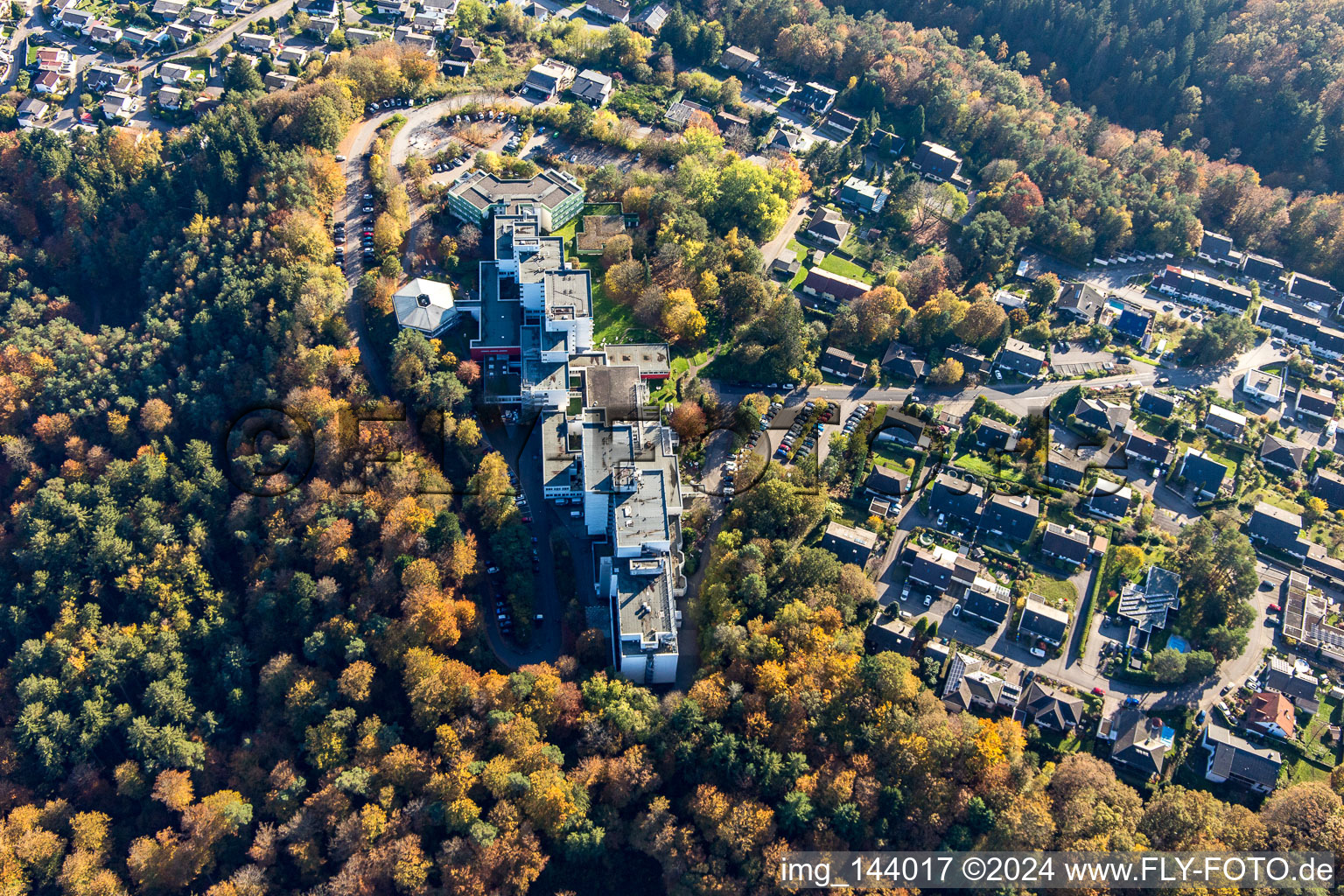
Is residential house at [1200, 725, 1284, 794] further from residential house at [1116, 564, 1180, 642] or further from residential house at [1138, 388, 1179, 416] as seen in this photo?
residential house at [1138, 388, 1179, 416]

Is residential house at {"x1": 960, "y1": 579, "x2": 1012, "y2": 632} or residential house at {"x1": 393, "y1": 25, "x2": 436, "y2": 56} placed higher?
residential house at {"x1": 393, "y1": 25, "x2": 436, "y2": 56}

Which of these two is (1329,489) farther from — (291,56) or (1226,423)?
(291,56)

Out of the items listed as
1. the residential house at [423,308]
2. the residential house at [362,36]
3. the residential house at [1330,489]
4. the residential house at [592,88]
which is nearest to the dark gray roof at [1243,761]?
the residential house at [1330,489]

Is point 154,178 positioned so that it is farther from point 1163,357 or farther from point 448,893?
point 1163,357

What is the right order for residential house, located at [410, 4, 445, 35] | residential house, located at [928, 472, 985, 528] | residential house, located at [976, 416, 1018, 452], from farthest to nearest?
residential house, located at [410, 4, 445, 35] → residential house, located at [976, 416, 1018, 452] → residential house, located at [928, 472, 985, 528]

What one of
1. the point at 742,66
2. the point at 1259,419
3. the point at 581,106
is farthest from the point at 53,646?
the point at 1259,419

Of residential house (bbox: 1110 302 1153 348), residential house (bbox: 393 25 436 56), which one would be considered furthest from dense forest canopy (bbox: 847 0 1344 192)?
residential house (bbox: 393 25 436 56)

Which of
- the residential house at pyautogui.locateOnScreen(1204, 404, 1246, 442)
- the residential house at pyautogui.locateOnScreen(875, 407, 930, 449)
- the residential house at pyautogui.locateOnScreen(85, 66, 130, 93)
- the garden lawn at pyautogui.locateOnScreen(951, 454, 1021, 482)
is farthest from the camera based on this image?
the residential house at pyautogui.locateOnScreen(85, 66, 130, 93)
